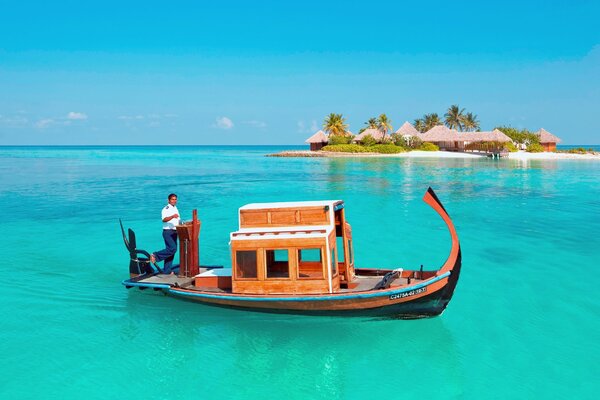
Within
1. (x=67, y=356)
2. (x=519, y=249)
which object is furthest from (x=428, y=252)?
(x=67, y=356)

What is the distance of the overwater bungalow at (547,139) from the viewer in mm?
95256

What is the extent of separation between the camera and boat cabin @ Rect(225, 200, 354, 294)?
1070cm

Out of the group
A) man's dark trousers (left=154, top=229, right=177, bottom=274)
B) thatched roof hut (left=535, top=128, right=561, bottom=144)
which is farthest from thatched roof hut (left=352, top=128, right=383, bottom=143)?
man's dark trousers (left=154, top=229, right=177, bottom=274)

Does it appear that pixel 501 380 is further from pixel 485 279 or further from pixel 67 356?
pixel 67 356

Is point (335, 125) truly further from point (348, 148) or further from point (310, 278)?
point (310, 278)

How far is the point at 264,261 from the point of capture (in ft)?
36.1

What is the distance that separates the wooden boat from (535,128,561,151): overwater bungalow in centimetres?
9580

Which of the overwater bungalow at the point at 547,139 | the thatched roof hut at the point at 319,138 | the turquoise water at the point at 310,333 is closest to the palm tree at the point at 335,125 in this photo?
the thatched roof hut at the point at 319,138

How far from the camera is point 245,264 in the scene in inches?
439

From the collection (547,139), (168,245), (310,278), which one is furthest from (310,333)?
(547,139)

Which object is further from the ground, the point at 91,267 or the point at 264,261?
the point at 264,261

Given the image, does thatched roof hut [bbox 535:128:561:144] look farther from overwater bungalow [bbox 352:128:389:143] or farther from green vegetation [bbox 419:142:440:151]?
overwater bungalow [bbox 352:128:389:143]

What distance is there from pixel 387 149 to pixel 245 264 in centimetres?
8458

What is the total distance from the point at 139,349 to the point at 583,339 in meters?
9.32
